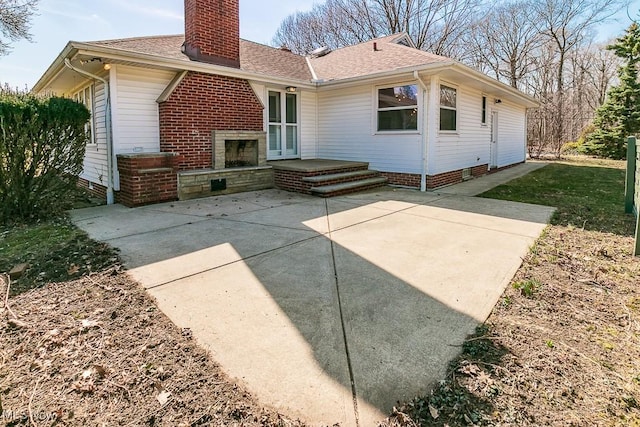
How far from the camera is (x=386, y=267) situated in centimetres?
375

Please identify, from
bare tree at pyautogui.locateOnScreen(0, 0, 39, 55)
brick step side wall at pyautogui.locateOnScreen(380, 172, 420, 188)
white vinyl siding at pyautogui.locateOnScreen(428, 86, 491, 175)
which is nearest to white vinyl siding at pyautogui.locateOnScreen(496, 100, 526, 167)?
white vinyl siding at pyautogui.locateOnScreen(428, 86, 491, 175)

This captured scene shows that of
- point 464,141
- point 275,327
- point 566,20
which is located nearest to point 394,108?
point 464,141

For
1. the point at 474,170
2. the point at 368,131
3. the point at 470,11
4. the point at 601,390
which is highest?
the point at 470,11

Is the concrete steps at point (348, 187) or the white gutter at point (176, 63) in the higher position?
the white gutter at point (176, 63)

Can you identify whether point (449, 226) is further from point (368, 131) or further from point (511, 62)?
point (511, 62)

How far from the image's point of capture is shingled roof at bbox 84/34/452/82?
26.5 feet

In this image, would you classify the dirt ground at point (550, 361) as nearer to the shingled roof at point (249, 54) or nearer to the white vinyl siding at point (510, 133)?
the shingled roof at point (249, 54)

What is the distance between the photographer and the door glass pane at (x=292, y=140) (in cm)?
1029

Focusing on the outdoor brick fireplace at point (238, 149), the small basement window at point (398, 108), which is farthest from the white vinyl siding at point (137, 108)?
the small basement window at point (398, 108)

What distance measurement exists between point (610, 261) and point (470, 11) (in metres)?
24.1

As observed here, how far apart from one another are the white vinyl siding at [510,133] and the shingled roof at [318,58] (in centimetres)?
504

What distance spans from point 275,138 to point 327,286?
7217mm

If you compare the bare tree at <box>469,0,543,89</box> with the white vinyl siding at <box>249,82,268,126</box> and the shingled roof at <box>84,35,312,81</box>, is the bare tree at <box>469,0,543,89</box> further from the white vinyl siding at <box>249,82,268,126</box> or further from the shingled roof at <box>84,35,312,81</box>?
the white vinyl siding at <box>249,82,268,126</box>

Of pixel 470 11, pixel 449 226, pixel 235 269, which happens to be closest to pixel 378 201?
pixel 449 226
